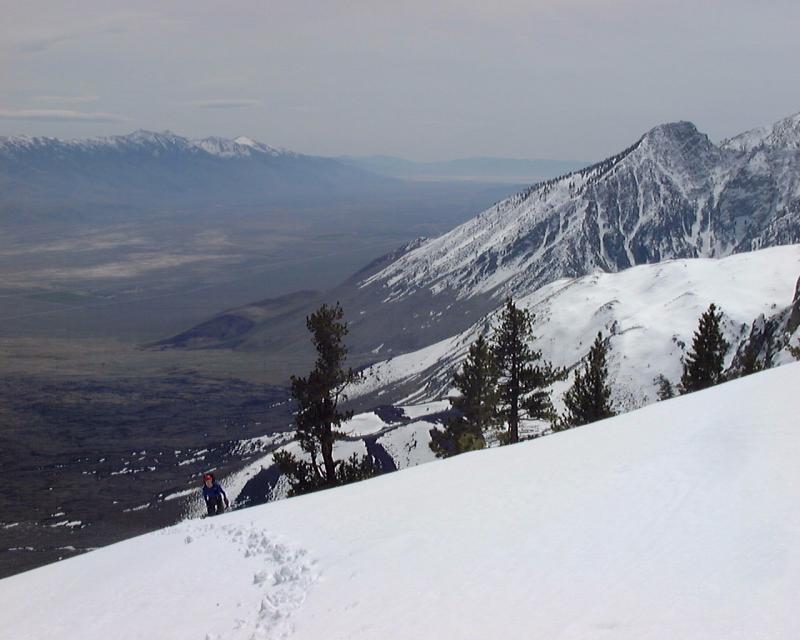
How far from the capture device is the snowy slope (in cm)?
9069

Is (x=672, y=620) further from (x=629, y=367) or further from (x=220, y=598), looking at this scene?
(x=629, y=367)

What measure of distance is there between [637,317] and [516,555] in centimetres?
10577

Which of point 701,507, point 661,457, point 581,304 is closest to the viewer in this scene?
point 701,507

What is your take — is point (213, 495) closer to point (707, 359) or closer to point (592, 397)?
point (592, 397)

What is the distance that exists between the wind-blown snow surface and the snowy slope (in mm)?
64423

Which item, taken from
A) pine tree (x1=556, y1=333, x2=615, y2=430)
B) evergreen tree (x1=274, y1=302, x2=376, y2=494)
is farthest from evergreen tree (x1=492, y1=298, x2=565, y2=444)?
evergreen tree (x1=274, y1=302, x2=376, y2=494)

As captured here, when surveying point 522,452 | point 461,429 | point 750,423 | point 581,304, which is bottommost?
point 581,304

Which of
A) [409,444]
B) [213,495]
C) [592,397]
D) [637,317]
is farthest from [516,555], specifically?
[637,317]

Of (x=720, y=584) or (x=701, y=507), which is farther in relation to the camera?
(x=701, y=507)

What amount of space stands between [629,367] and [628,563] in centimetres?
8388

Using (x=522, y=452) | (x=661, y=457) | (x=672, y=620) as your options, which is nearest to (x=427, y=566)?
(x=672, y=620)

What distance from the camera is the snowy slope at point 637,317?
298ft

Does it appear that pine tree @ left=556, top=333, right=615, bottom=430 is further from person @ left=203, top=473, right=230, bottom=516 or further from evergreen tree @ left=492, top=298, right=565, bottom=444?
person @ left=203, top=473, right=230, bottom=516

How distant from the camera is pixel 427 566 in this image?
12133 millimetres
